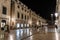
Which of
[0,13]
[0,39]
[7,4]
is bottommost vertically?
[0,39]

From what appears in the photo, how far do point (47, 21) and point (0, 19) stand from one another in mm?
77661

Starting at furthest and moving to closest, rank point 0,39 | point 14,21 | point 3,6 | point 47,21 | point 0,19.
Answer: point 47,21, point 14,21, point 3,6, point 0,19, point 0,39

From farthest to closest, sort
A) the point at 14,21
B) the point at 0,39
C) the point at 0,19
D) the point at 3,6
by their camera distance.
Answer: the point at 14,21 → the point at 3,6 → the point at 0,19 → the point at 0,39

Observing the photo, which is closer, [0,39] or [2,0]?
[0,39]

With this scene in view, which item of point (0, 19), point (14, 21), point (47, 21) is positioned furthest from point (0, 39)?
point (47, 21)

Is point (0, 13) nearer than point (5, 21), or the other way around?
point (0, 13)

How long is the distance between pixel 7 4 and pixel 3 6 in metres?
2.20

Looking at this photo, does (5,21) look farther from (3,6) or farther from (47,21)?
(47,21)

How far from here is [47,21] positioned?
331 feet

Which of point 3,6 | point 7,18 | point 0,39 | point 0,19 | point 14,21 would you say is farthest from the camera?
point 14,21

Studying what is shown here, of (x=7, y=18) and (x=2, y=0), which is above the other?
(x=2, y=0)

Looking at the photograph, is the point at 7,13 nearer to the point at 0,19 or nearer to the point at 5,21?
the point at 5,21

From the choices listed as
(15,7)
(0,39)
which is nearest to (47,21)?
(15,7)

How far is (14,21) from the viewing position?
109 ft
